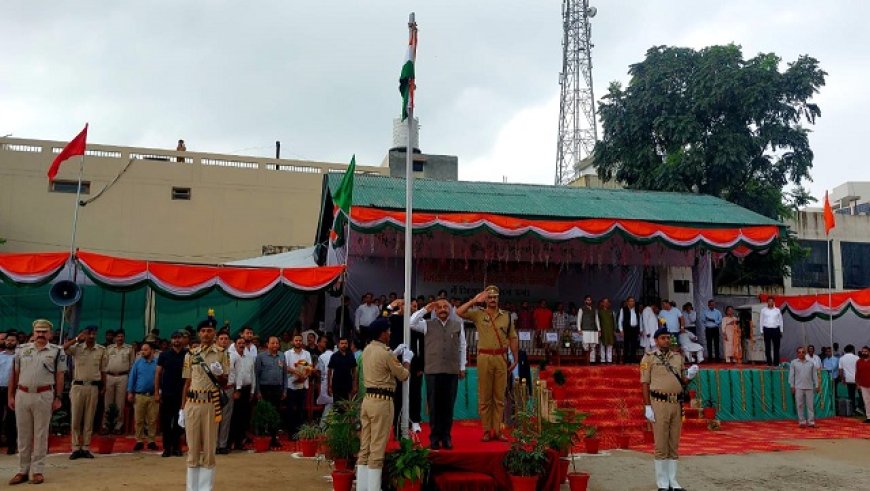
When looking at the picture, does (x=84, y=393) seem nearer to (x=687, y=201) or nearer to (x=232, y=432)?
(x=232, y=432)

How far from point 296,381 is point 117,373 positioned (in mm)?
2583

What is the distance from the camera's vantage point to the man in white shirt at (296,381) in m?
10.2

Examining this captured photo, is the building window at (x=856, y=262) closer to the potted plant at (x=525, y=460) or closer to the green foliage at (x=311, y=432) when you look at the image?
the potted plant at (x=525, y=460)

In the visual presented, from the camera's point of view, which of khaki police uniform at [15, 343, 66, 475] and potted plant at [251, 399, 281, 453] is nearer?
khaki police uniform at [15, 343, 66, 475]

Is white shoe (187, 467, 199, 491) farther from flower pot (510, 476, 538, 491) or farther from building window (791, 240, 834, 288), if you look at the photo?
building window (791, 240, 834, 288)

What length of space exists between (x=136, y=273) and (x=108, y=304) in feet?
14.9

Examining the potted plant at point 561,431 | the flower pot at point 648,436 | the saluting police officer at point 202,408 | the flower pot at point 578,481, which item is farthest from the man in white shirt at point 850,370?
the saluting police officer at point 202,408

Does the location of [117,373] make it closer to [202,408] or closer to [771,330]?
[202,408]

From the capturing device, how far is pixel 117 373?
1005 centimetres

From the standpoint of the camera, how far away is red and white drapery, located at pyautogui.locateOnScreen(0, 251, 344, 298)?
10.7 m

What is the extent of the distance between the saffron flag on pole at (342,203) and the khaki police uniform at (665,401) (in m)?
5.12

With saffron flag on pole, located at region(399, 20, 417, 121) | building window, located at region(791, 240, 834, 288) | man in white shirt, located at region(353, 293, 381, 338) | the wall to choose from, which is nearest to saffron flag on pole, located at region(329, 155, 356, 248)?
man in white shirt, located at region(353, 293, 381, 338)

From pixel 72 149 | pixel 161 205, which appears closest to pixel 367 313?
pixel 72 149

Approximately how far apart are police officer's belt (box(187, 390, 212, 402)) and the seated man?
11.2 meters
